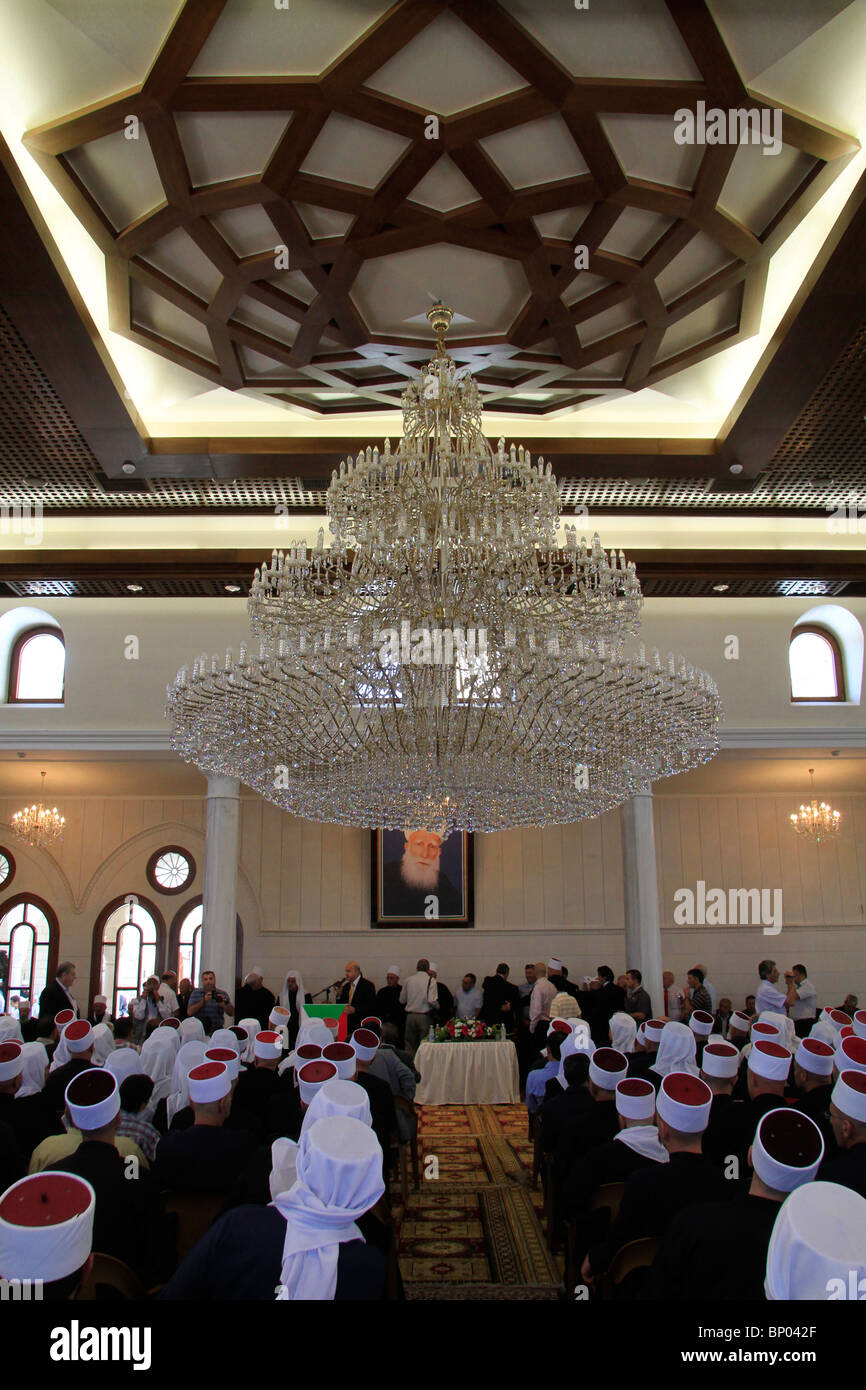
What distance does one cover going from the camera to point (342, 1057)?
17.4 ft

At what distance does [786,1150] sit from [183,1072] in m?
4.10

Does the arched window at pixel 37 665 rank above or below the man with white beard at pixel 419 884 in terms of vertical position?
above

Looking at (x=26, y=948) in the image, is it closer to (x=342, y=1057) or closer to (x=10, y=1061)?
(x=10, y=1061)

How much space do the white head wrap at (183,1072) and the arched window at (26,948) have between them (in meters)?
9.29

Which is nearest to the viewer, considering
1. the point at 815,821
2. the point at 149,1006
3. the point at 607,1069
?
the point at 607,1069

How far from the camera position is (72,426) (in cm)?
771

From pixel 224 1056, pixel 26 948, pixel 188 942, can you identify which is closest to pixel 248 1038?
pixel 224 1056

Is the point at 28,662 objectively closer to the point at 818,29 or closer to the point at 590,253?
the point at 590,253

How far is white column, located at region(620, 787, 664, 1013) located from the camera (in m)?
11.0

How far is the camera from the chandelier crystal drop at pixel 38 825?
43.2 feet

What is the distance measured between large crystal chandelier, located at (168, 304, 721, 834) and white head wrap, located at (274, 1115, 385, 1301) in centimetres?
368

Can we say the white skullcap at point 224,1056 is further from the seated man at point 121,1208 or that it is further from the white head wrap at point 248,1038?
the white head wrap at point 248,1038

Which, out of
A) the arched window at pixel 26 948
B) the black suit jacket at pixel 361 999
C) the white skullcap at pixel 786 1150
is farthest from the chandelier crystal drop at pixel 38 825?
the white skullcap at pixel 786 1150
